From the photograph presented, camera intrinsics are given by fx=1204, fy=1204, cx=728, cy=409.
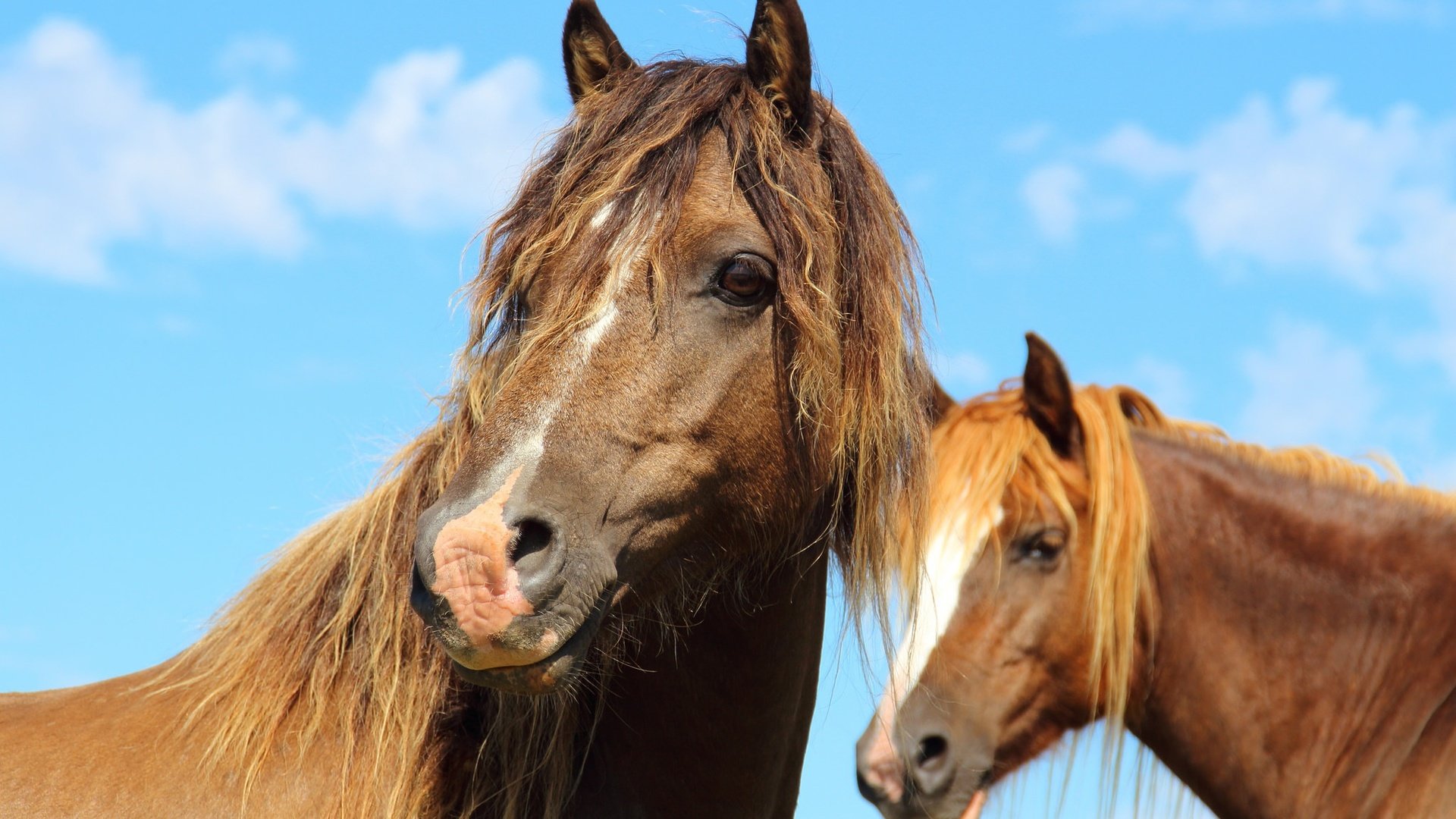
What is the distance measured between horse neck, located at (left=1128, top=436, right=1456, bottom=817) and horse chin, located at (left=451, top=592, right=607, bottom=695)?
3.53 metres

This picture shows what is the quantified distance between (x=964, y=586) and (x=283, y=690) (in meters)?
2.88

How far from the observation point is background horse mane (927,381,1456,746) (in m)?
4.87

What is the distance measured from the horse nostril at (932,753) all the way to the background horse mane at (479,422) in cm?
196

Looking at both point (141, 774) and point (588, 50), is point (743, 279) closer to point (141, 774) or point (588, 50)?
point (588, 50)

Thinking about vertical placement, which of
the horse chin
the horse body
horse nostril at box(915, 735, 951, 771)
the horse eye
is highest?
the horse eye

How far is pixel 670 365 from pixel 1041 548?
296cm

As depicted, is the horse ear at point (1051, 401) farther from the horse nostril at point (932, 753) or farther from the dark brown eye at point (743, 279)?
the dark brown eye at point (743, 279)

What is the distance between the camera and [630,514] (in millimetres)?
2301

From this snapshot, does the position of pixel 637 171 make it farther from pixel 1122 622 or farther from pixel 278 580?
pixel 1122 622

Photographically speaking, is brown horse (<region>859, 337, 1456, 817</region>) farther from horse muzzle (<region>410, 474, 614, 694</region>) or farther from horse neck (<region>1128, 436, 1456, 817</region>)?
horse muzzle (<region>410, 474, 614, 694</region>)

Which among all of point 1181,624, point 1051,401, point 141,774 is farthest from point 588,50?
point 1181,624

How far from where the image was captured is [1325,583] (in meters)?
4.86

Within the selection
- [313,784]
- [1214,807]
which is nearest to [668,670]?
[313,784]

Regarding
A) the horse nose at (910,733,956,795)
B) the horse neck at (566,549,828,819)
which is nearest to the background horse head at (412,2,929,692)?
the horse neck at (566,549,828,819)
